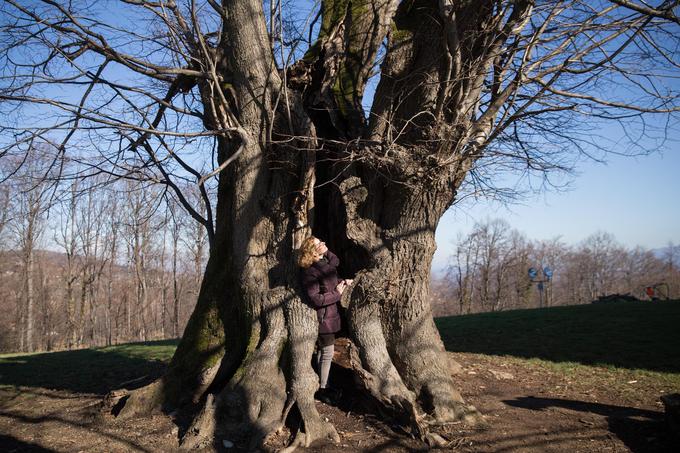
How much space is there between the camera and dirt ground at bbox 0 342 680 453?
3.89 meters

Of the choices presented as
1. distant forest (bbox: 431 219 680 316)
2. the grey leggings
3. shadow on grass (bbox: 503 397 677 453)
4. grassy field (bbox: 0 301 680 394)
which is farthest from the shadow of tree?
distant forest (bbox: 431 219 680 316)

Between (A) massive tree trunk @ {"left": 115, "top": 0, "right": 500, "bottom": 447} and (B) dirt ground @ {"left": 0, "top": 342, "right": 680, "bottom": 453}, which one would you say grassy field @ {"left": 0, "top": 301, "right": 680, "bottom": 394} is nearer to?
(B) dirt ground @ {"left": 0, "top": 342, "right": 680, "bottom": 453}

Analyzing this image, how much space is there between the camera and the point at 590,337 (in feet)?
28.6

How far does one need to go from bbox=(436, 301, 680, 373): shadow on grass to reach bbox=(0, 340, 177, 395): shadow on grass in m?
5.81

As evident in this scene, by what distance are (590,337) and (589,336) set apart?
0.33ft

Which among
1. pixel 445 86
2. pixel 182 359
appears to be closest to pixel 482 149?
pixel 445 86

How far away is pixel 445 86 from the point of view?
4.32 m

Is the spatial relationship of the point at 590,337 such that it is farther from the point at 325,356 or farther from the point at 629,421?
the point at 325,356

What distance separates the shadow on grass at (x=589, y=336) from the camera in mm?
7203

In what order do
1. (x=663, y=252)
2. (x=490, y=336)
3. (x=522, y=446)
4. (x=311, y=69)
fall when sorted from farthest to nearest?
1. (x=663, y=252)
2. (x=490, y=336)
3. (x=311, y=69)
4. (x=522, y=446)

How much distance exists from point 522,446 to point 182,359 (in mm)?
3935

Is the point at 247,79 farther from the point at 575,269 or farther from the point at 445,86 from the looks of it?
the point at 575,269

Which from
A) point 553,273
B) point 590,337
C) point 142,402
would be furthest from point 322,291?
point 553,273

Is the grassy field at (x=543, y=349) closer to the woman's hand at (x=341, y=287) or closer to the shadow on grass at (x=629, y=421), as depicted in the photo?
the shadow on grass at (x=629, y=421)
